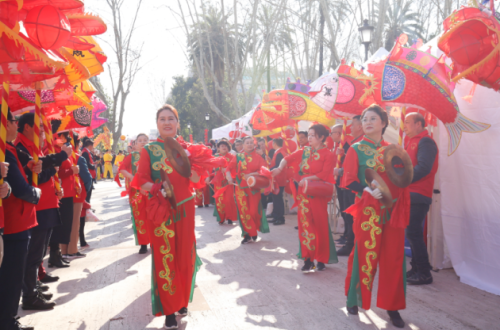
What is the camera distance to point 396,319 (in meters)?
3.32

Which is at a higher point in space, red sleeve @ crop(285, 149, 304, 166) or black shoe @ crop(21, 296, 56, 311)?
red sleeve @ crop(285, 149, 304, 166)

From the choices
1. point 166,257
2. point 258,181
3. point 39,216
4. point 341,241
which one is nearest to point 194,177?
point 166,257

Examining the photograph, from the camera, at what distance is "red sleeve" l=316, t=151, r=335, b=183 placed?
4.95 meters

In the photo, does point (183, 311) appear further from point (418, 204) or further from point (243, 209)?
point (243, 209)

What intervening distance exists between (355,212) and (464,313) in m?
1.41

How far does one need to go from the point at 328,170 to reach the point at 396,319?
2.10 m

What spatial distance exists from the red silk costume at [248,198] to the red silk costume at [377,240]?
3414 mm

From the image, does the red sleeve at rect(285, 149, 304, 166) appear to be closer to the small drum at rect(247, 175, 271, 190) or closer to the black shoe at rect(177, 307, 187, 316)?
the small drum at rect(247, 175, 271, 190)

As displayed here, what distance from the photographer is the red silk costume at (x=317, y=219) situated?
4945 millimetres

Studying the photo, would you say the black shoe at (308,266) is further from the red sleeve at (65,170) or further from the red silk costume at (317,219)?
the red sleeve at (65,170)

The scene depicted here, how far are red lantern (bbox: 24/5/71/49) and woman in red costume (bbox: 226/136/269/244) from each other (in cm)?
450

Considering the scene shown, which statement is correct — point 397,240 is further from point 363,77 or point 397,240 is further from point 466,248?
point 363,77

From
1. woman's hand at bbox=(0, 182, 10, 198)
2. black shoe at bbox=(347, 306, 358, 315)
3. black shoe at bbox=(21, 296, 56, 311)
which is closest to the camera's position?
woman's hand at bbox=(0, 182, 10, 198)

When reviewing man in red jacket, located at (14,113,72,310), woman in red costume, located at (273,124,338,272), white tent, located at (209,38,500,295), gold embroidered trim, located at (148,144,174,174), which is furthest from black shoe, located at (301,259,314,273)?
man in red jacket, located at (14,113,72,310)
